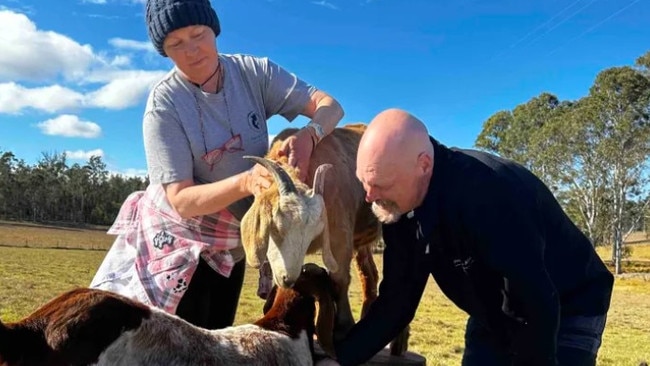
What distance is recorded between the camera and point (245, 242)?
3443 millimetres

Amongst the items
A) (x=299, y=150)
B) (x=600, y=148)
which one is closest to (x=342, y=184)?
(x=299, y=150)

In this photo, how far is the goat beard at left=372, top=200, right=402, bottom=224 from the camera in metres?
3.37

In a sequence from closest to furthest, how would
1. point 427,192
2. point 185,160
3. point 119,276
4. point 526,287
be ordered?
point 526,287 < point 427,192 < point 185,160 < point 119,276

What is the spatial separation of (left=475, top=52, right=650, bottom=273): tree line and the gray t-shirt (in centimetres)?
4876

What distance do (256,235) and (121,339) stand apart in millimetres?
1095

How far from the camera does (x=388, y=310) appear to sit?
12.1 feet

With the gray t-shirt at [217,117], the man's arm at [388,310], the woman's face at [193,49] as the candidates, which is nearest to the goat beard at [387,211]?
the man's arm at [388,310]

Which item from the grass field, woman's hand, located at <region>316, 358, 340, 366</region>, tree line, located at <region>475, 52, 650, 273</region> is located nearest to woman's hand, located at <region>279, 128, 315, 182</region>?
the grass field

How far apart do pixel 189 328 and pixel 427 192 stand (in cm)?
139

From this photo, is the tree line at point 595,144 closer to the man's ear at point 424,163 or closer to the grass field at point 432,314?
the grass field at point 432,314

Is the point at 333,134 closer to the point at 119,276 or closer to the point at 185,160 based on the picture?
the point at 185,160

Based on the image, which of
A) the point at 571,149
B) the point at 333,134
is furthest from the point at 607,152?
the point at 333,134

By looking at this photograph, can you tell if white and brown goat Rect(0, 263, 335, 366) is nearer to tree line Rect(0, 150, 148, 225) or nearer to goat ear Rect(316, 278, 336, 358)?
goat ear Rect(316, 278, 336, 358)

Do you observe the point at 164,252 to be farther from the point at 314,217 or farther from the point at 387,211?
the point at 387,211
